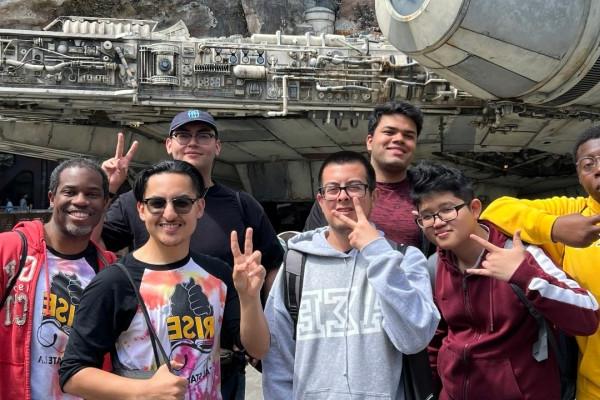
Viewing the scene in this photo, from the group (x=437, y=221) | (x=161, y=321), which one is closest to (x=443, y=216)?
(x=437, y=221)

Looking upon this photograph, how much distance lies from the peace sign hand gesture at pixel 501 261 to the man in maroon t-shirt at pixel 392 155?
0.80 m

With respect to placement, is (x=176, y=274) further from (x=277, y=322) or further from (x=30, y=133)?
(x=30, y=133)

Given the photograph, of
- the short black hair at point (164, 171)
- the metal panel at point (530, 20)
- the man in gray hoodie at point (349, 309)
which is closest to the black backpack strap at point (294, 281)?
the man in gray hoodie at point (349, 309)

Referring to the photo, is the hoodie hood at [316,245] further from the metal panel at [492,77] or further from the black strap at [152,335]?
the metal panel at [492,77]

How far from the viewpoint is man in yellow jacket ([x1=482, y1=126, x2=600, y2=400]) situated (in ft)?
9.48

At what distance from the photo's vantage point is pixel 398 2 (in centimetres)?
844

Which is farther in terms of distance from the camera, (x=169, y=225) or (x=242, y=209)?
(x=242, y=209)

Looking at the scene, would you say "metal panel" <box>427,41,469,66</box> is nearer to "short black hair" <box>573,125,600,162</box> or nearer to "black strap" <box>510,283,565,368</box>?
"short black hair" <box>573,125,600,162</box>

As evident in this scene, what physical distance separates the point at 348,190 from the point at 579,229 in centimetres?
116

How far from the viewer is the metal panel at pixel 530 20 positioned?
805 cm

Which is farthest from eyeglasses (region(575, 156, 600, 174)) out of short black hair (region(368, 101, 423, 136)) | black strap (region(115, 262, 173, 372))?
black strap (region(115, 262, 173, 372))

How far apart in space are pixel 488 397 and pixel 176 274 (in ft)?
5.39

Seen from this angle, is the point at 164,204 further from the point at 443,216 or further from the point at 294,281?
the point at 443,216

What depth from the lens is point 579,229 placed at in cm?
286
